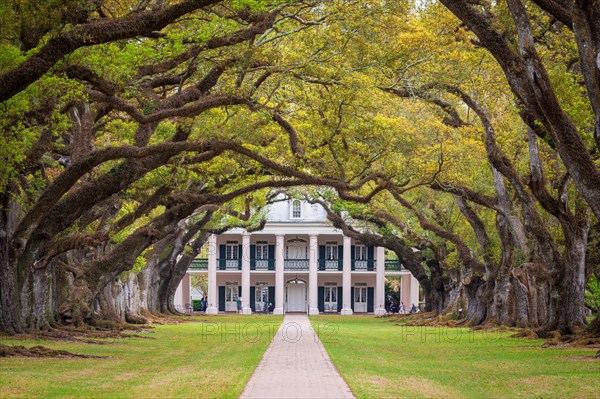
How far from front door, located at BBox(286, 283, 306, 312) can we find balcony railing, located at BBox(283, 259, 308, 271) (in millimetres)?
1955

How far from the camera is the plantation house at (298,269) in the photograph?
74875mm

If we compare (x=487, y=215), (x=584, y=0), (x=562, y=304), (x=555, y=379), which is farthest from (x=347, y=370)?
(x=487, y=215)

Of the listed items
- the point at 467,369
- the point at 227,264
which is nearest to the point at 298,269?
the point at 227,264

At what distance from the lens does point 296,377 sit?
1549 centimetres

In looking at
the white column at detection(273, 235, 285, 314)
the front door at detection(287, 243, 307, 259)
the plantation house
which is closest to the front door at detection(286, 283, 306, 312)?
the plantation house

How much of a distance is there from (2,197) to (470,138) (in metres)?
14.1

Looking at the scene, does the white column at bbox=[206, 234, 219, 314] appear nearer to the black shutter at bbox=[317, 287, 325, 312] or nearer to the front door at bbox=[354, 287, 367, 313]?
the black shutter at bbox=[317, 287, 325, 312]

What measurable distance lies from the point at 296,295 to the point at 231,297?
209 inches

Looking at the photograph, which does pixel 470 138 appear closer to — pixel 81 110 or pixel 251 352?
pixel 251 352

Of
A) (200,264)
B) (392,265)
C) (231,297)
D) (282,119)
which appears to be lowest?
(231,297)

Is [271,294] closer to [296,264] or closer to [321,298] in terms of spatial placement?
[296,264]

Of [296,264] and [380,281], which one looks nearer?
[380,281]

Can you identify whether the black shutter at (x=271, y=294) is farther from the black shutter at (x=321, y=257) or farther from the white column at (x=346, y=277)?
the white column at (x=346, y=277)

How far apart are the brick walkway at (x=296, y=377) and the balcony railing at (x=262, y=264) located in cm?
5315
